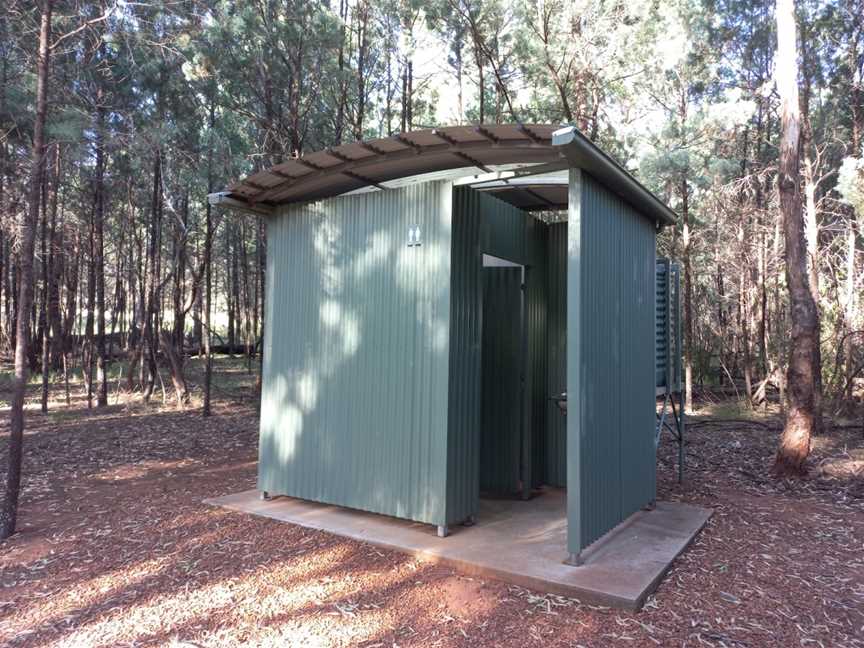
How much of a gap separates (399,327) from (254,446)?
4870 millimetres

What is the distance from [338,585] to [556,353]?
3.11m

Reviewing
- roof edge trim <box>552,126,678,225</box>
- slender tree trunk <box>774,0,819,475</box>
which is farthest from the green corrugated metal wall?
slender tree trunk <box>774,0,819,475</box>

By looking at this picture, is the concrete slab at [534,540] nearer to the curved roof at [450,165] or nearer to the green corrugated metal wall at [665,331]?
the green corrugated metal wall at [665,331]

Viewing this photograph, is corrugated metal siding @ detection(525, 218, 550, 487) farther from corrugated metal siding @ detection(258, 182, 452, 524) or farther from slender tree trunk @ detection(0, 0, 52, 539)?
slender tree trunk @ detection(0, 0, 52, 539)

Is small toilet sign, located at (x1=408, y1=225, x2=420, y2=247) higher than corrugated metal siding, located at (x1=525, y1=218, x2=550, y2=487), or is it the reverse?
small toilet sign, located at (x1=408, y1=225, x2=420, y2=247)

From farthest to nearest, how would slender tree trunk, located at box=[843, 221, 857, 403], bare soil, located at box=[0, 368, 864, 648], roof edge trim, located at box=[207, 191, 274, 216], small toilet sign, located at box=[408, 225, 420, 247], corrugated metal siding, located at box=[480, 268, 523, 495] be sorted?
1. slender tree trunk, located at box=[843, 221, 857, 403]
2. corrugated metal siding, located at box=[480, 268, 523, 495]
3. roof edge trim, located at box=[207, 191, 274, 216]
4. small toilet sign, located at box=[408, 225, 420, 247]
5. bare soil, located at box=[0, 368, 864, 648]

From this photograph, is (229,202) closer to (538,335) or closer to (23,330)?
(23,330)

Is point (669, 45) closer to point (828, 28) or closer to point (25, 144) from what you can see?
point (828, 28)

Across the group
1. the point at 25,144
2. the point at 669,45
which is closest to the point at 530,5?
the point at 669,45

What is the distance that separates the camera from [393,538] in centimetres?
426

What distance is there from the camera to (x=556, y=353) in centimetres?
581

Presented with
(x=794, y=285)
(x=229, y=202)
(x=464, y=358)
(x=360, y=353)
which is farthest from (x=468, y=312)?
(x=794, y=285)

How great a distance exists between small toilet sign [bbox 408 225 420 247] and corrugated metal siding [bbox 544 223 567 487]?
1786 mm

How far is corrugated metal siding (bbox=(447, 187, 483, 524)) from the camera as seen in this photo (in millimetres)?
4316
